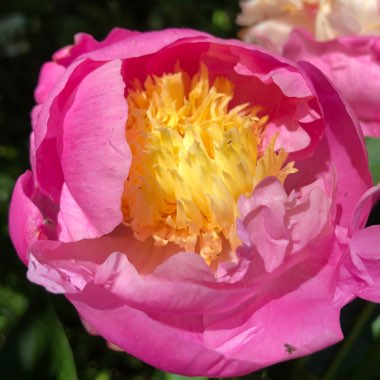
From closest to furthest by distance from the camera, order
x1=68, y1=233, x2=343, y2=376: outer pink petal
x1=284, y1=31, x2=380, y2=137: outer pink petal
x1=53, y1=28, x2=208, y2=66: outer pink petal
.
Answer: x1=68, y1=233, x2=343, y2=376: outer pink petal < x1=53, y1=28, x2=208, y2=66: outer pink petal < x1=284, y1=31, x2=380, y2=137: outer pink petal

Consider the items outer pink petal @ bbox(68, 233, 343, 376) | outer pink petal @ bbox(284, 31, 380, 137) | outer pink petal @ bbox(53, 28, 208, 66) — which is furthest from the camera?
outer pink petal @ bbox(284, 31, 380, 137)

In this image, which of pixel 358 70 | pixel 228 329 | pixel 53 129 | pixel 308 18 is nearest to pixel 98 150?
pixel 53 129

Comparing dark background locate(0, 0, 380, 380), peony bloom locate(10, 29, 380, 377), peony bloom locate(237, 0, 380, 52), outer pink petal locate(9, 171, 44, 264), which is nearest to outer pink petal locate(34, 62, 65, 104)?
peony bloom locate(10, 29, 380, 377)

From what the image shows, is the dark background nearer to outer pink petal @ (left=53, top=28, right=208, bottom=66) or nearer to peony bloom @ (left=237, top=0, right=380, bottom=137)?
peony bloom @ (left=237, top=0, right=380, bottom=137)

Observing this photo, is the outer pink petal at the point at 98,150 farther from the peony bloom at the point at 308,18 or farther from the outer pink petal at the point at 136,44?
the peony bloom at the point at 308,18

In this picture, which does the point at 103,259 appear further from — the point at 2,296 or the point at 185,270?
the point at 2,296

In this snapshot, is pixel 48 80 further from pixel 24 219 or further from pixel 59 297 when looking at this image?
pixel 59 297
